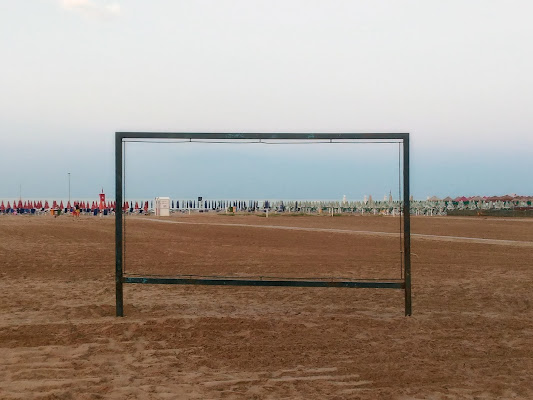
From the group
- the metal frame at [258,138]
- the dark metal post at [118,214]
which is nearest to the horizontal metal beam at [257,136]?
the metal frame at [258,138]

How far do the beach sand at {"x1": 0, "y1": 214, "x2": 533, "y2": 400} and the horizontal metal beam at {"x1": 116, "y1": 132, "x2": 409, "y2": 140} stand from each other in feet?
8.50

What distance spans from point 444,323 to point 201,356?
3508 mm

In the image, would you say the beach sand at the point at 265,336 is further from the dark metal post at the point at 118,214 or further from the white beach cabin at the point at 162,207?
the white beach cabin at the point at 162,207

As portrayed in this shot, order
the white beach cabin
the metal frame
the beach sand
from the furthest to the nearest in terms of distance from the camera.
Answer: the white beach cabin < the metal frame < the beach sand

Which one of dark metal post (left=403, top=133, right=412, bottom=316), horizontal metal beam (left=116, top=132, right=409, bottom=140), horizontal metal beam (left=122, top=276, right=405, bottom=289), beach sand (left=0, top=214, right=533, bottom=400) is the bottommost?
beach sand (left=0, top=214, right=533, bottom=400)

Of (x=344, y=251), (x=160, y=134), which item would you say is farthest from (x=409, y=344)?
(x=344, y=251)

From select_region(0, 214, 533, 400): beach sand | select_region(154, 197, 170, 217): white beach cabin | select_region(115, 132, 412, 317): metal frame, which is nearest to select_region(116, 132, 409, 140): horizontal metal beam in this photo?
select_region(115, 132, 412, 317): metal frame

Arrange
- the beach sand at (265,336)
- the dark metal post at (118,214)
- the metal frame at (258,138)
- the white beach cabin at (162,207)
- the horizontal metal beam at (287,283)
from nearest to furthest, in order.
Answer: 1. the beach sand at (265,336)
2. the horizontal metal beam at (287,283)
3. the metal frame at (258,138)
4. the dark metal post at (118,214)
5. the white beach cabin at (162,207)

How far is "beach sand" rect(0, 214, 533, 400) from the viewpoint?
4.54 meters

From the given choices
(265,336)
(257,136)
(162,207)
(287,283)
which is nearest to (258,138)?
(257,136)

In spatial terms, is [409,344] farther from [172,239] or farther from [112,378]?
[172,239]

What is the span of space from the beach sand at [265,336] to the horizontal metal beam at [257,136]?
259cm

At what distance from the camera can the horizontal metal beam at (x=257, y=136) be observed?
23.4ft

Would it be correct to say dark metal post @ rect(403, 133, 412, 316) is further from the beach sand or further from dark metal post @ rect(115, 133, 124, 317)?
dark metal post @ rect(115, 133, 124, 317)
